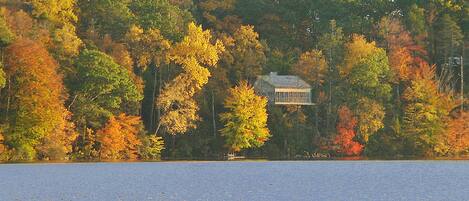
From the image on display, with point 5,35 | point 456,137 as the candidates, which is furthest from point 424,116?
point 5,35

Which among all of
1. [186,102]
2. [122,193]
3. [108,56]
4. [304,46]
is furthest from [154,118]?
[122,193]

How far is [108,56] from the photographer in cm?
9044

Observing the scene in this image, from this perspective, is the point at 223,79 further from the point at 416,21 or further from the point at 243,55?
the point at 416,21

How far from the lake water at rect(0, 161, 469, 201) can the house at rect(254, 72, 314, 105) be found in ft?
88.4

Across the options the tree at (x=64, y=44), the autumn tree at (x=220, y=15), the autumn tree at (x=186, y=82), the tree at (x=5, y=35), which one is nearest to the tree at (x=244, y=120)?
the autumn tree at (x=186, y=82)

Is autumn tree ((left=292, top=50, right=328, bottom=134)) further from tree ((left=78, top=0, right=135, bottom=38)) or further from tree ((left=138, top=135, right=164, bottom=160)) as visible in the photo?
tree ((left=78, top=0, right=135, bottom=38))

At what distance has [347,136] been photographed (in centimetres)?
10081

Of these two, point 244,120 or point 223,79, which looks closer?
point 244,120

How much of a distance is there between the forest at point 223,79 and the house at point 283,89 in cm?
115

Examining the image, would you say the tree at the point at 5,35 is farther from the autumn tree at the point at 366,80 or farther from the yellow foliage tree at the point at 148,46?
the autumn tree at the point at 366,80

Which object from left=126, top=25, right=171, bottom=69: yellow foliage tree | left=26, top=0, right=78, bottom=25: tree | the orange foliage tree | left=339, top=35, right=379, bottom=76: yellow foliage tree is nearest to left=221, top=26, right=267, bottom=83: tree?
left=126, top=25, right=171, bottom=69: yellow foliage tree

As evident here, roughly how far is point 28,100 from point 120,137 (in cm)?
1117

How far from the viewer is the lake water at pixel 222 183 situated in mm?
44938

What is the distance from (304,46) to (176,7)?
2083 centimetres
